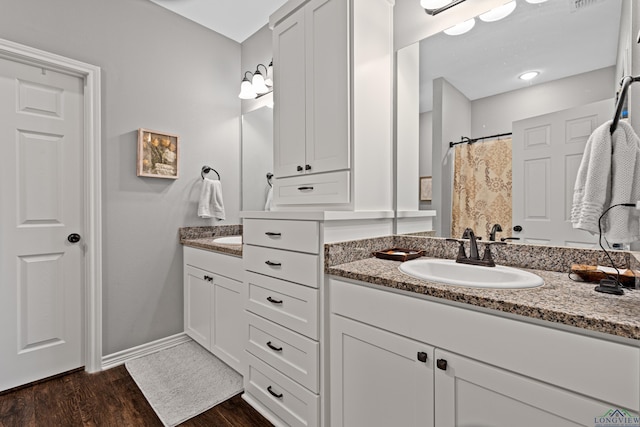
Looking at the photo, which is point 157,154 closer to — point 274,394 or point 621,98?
point 274,394

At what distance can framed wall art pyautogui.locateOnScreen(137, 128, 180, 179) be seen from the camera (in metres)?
2.27

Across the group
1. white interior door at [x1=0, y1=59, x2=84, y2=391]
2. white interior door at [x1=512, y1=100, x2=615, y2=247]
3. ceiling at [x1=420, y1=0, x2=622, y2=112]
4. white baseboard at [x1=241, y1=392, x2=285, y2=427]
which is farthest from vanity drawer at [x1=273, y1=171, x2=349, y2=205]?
white interior door at [x1=0, y1=59, x2=84, y2=391]

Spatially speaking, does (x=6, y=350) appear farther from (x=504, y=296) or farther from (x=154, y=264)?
(x=504, y=296)

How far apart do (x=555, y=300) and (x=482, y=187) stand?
748mm

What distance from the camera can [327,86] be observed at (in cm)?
165

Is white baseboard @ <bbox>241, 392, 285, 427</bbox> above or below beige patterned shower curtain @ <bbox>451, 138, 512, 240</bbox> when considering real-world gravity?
below

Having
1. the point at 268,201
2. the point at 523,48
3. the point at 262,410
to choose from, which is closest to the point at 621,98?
the point at 523,48

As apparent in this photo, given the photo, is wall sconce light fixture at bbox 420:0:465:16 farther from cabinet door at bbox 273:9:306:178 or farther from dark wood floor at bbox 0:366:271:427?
dark wood floor at bbox 0:366:271:427

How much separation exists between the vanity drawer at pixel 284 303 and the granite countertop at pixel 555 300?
32cm

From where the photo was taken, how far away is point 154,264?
237 cm

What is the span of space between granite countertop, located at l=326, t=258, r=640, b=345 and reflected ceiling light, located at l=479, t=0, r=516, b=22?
3.94 feet

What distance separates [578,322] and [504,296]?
18 cm

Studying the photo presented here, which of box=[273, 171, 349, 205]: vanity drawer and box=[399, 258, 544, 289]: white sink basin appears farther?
box=[273, 171, 349, 205]: vanity drawer

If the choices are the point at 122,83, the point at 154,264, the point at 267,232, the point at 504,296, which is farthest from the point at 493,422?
the point at 122,83
